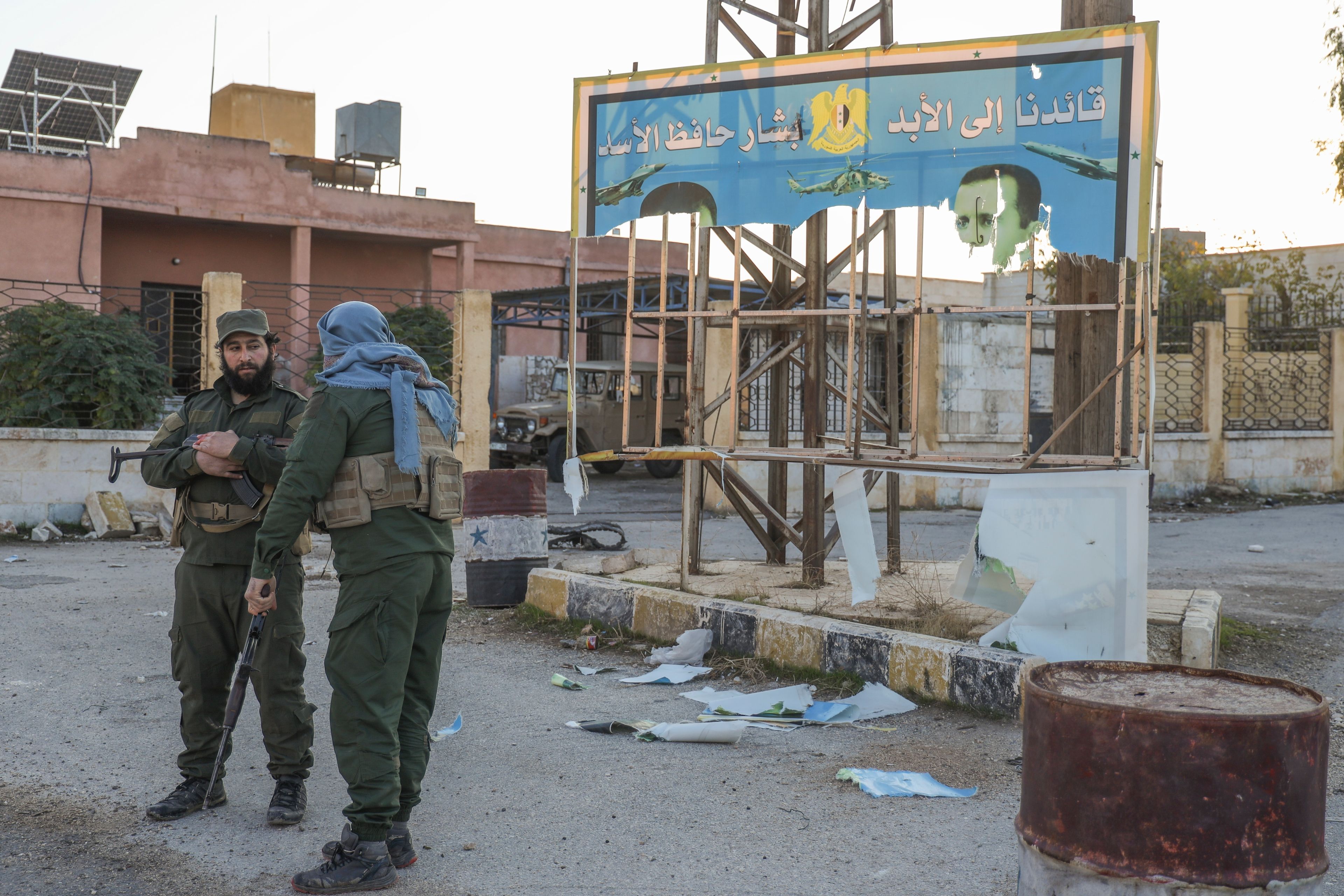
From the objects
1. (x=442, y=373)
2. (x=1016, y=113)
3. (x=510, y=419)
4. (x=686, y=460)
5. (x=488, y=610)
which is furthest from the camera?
(x=510, y=419)

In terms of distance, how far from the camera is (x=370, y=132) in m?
22.5

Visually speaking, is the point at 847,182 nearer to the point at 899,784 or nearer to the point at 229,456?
the point at 899,784

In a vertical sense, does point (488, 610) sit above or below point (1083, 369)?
below

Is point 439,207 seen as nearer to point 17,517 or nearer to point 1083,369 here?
point 17,517

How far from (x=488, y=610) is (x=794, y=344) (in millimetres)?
2598

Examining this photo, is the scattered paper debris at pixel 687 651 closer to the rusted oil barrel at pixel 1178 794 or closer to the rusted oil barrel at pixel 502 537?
the rusted oil barrel at pixel 502 537

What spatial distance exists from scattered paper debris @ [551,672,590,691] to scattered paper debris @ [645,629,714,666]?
51cm

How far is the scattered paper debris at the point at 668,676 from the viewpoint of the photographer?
5375 millimetres

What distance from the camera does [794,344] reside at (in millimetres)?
6457

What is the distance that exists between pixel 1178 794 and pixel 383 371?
2.34 meters

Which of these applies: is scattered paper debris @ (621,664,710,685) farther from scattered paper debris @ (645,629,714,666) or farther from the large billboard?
the large billboard

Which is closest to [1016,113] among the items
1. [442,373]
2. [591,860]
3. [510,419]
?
[591,860]

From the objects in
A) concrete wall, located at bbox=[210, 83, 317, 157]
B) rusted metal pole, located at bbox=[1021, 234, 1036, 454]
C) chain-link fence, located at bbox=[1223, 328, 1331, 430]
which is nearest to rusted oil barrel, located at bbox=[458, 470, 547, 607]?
rusted metal pole, located at bbox=[1021, 234, 1036, 454]

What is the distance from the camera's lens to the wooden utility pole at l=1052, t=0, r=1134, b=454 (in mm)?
5434
